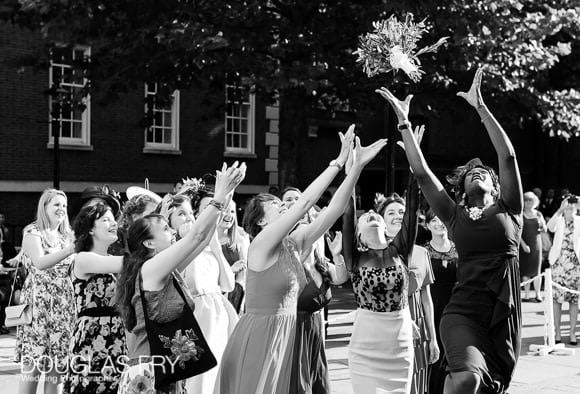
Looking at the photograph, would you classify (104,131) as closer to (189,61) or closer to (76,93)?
(76,93)

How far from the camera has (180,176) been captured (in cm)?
2181

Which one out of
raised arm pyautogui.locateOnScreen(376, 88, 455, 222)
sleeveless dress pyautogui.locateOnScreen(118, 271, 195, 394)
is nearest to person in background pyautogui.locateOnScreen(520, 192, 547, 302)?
raised arm pyautogui.locateOnScreen(376, 88, 455, 222)

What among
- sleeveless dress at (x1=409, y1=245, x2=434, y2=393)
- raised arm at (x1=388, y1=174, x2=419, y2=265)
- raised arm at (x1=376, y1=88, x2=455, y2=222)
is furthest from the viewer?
sleeveless dress at (x1=409, y1=245, x2=434, y2=393)

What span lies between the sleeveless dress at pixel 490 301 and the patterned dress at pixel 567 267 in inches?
263

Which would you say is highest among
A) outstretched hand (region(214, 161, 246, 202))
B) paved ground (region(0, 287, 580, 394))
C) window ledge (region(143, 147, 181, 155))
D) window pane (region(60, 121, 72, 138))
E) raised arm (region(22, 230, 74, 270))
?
window pane (region(60, 121, 72, 138))

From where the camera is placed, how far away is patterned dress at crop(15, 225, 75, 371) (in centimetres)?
650

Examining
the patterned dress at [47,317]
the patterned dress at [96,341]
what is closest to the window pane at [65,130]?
the patterned dress at [47,317]

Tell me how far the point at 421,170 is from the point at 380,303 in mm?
1014

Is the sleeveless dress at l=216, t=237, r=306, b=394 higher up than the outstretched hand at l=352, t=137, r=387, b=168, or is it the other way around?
the outstretched hand at l=352, t=137, r=387, b=168

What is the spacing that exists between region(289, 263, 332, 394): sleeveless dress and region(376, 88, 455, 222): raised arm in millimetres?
1354

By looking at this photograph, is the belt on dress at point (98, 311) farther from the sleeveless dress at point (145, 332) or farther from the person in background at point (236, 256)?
the person in background at point (236, 256)

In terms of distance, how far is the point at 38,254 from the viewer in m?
6.53

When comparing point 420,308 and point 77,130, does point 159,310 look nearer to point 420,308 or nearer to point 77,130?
point 420,308

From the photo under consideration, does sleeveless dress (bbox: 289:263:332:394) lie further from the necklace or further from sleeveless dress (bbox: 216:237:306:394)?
the necklace
